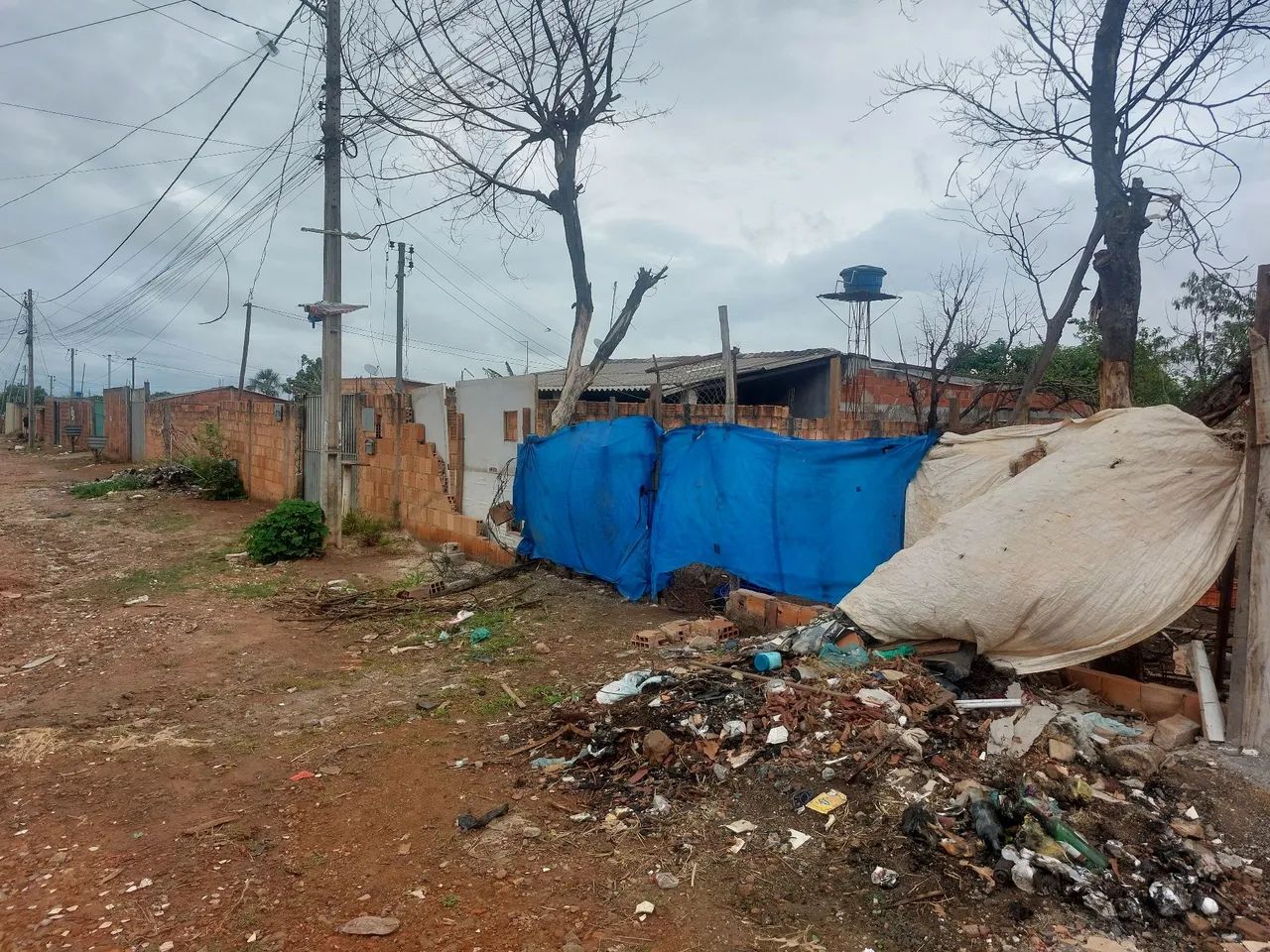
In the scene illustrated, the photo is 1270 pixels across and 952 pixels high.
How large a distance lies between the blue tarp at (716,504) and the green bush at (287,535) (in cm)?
294

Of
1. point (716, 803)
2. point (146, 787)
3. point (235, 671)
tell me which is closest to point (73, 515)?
point (235, 671)

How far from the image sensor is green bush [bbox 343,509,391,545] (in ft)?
36.3

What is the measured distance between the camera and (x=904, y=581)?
4.61 meters

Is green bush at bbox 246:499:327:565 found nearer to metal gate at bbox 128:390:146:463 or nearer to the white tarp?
the white tarp

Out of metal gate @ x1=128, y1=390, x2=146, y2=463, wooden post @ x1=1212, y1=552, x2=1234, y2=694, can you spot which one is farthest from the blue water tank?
metal gate @ x1=128, y1=390, x2=146, y2=463

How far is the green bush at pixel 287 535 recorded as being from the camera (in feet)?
32.2

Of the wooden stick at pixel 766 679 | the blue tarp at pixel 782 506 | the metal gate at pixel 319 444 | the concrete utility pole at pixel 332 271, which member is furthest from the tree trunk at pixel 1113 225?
the metal gate at pixel 319 444

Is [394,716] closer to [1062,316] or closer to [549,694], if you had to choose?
[549,694]

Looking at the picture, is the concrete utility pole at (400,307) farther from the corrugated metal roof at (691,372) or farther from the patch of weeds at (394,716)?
the patch of weeds at (394,716)

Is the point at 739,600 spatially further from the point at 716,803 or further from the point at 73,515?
the point at 73,515

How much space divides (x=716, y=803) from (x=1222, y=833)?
6.47 ft

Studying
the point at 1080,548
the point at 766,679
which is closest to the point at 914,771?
the point at 766,679

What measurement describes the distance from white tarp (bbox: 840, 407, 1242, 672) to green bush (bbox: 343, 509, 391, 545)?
26.6ft

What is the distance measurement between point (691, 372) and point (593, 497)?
5.92 metres
